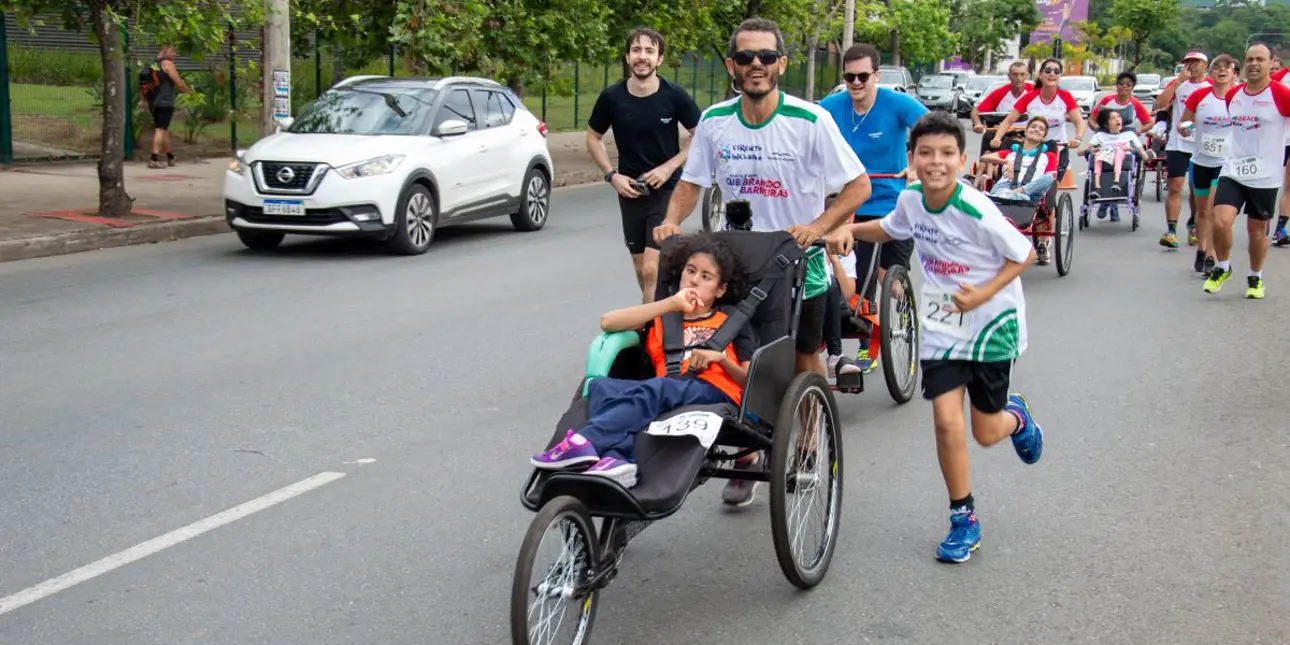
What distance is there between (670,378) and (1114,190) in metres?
12.4

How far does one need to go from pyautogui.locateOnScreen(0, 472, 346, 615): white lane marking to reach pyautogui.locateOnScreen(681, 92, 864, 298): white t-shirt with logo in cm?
211

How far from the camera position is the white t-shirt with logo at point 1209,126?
1108 cm

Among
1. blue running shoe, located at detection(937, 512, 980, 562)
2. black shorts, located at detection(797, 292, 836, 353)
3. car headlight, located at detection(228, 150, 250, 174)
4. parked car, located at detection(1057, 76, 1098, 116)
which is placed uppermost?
parked car, located at detection(1057, 76, 1098, 116)

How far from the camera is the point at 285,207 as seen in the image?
12.4 m

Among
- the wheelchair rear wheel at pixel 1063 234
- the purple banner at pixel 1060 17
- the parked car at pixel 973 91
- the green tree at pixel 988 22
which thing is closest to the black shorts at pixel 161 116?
the wheelchair rear wheel at pixel 1063 234

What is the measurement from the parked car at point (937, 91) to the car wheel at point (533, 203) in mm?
32297

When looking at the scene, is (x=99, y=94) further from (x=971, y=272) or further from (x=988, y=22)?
(x=988, y=22)

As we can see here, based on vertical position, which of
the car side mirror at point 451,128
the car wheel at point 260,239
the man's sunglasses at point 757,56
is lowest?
the car wheel at point 260,239

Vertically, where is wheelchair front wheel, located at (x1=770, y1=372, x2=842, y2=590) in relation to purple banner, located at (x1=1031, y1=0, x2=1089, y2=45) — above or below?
below

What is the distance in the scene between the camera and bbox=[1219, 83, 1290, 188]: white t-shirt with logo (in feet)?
34.4

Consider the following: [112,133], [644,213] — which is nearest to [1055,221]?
[644,213]

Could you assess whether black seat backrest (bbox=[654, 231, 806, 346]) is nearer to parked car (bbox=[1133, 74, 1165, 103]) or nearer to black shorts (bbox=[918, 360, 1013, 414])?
black shorts (bbox=[918, 360, 1013, 414])

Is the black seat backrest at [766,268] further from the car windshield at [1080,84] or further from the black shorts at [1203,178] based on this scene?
the car windshield at [1080,84]

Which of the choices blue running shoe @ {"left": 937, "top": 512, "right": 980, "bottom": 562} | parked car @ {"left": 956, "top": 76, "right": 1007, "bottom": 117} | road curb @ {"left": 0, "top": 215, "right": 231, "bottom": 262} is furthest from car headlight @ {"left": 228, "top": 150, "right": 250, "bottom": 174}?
parked car @ {"left": 956, "top": 76, "right": 1007, "bottom": 117}
